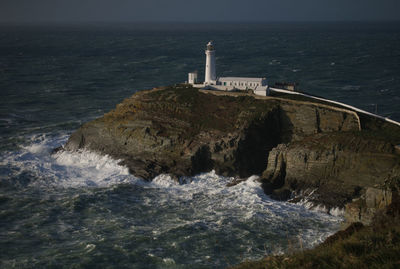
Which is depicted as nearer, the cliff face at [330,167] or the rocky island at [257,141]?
the cliff face at [330,167]

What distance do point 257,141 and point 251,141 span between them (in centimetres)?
77

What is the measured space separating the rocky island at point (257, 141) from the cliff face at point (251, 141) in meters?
0.08

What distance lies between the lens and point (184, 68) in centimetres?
10406

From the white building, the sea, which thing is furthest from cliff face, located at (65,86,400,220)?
the white building

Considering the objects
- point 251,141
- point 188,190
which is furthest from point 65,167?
point 251,141

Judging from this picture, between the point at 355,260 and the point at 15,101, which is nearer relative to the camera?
the point at 355,260

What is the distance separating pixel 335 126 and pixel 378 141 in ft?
21.5

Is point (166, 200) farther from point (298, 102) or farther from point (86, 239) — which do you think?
point (298, 102)

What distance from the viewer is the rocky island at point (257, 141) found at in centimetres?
3762

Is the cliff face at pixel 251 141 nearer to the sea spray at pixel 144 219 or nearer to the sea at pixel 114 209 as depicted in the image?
the sea at pixel 114 209

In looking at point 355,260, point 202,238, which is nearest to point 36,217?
point 202,238

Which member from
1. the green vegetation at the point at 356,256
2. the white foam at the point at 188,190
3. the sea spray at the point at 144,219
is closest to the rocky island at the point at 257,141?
the white foam at the point at 188,190

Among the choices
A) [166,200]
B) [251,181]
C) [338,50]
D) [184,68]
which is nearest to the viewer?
[166,200]

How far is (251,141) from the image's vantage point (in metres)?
44.1
